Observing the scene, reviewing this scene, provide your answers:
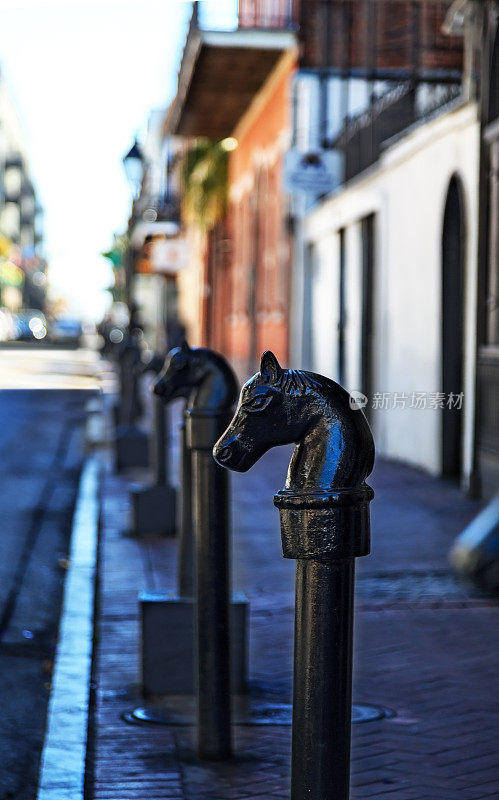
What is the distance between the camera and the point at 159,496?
936 cm

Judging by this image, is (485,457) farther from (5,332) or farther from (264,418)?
(5,332)

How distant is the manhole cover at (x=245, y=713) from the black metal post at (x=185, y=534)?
1.63 ft

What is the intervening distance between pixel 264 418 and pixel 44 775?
6.24 feet

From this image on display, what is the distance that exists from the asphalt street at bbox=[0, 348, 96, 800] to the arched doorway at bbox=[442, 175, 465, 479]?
11.5 feet

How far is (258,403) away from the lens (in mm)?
2984

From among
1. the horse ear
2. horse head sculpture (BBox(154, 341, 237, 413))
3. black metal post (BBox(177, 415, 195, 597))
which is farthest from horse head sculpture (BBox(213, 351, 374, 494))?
black metal post (BBox(177, 415, 195, 597))

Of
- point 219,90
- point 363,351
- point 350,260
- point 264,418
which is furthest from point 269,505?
point 219,90

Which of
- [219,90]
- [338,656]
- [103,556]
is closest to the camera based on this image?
[338,656]

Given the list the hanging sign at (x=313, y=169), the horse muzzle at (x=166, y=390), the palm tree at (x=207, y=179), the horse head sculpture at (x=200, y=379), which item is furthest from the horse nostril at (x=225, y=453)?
the palm tree at (x=207, y=179)

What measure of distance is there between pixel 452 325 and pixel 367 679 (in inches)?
286

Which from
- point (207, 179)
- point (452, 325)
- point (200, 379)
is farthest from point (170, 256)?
point (200, 379)

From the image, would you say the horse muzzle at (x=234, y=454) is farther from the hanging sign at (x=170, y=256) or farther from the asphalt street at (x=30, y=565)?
the hanging sign at (x=170, y=256)

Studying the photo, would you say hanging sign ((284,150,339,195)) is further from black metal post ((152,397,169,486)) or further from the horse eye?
the horse eye

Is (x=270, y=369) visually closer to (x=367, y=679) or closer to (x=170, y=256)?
(x=367, y=679)
